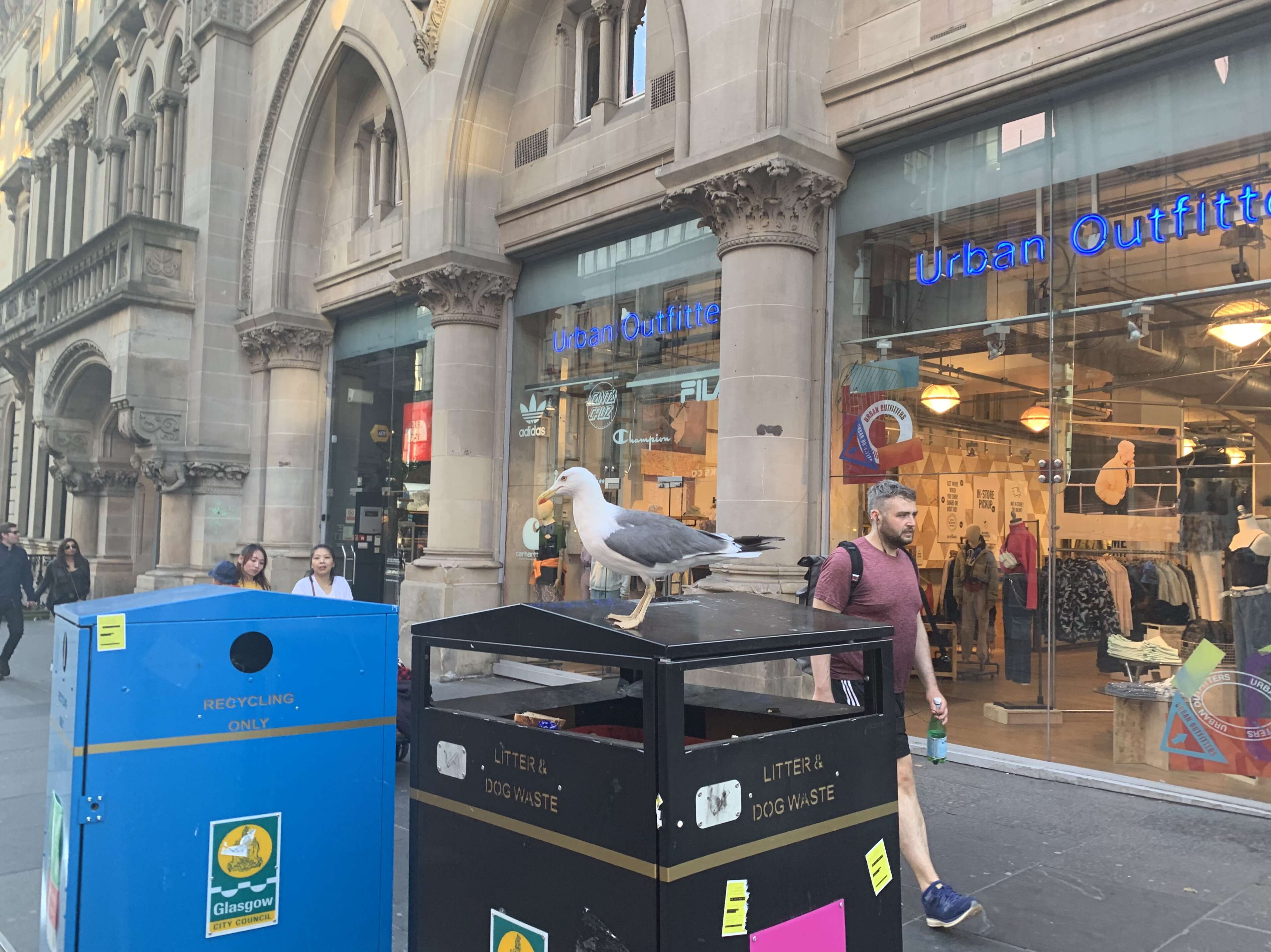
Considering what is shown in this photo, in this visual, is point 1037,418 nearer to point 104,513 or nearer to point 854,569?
point 854,569

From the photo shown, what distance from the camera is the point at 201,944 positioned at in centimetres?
326

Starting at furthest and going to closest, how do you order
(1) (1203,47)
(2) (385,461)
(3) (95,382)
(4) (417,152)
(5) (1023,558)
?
(3) (95,382) → (2) (385,461) → (4) (417,152) → (5) (1023,558) → (1) (1203,47)

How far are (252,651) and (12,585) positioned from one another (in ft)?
39.1

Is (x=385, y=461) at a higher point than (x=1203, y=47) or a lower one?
lower

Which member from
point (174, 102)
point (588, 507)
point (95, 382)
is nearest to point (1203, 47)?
point (588, 507)

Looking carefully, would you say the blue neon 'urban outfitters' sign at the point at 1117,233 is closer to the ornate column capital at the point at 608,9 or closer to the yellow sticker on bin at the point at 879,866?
the ornate column capital at the point at 608,9

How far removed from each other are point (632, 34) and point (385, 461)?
25.2 feet

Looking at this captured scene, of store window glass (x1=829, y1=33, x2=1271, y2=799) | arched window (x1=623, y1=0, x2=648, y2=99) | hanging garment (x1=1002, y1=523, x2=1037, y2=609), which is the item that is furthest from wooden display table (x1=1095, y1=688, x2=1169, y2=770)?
arched window (x1=623, y1=0, x2=648, y2=99)

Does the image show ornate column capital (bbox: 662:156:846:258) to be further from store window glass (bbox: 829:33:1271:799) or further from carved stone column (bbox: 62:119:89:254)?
carved stone column (bbox: 62:119:89:254)

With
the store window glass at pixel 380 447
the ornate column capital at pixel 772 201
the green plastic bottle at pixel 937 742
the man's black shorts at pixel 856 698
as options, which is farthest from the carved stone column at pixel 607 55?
the green plastic bottle at pixel 937 742

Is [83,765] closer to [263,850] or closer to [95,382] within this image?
[263,850]

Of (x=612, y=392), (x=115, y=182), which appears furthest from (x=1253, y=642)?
(x=115, y=182)

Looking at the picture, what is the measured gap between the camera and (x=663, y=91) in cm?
1110

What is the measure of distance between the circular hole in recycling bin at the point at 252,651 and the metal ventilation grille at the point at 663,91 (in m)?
8.96
